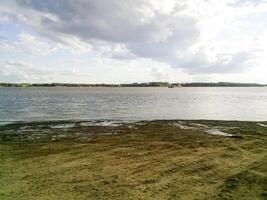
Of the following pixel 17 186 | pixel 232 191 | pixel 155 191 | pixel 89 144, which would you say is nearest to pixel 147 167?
pixel 155 191

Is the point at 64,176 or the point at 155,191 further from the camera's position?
the point at 64,176

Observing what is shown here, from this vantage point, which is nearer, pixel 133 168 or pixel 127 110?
pixel 133 168

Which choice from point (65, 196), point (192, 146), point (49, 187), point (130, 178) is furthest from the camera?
point (192, 146)

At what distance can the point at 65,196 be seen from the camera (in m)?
8.91

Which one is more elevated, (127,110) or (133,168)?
(133,168)

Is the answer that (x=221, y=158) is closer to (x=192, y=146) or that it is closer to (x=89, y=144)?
(x=192, y=146)

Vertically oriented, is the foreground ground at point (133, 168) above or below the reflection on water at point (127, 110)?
above

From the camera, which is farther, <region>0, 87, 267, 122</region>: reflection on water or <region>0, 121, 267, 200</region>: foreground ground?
<region>0, 87, 267, 122</region>: reflection on water

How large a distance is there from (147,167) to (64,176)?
126 inches

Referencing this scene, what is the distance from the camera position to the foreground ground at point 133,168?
9.27 meters

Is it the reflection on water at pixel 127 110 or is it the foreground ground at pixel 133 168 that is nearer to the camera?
the foreground ground at pixel 133 168

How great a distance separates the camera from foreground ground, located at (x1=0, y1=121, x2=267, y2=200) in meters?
9.27

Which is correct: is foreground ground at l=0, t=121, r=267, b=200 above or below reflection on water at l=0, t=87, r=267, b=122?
above

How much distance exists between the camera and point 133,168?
38.9 ft
